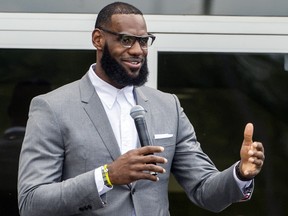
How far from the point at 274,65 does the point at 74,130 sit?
1.77 metres

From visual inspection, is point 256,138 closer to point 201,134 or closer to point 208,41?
point 201,134

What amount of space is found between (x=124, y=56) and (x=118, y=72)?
0.07m

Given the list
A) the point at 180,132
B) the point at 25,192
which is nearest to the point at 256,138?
the point at 180,132

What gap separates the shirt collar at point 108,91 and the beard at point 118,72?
0.07 metres

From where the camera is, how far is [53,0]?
13.9 ft

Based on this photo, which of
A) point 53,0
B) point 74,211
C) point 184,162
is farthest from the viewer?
point 53,0

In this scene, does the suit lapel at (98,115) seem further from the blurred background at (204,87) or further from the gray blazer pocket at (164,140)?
the blurred background at (204,87)

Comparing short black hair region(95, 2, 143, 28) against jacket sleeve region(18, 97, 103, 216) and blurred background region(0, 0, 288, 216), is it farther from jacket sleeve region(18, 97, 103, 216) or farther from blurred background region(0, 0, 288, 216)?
blurred background region(0, 0, 288, 216)

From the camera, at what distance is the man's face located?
9.84ft

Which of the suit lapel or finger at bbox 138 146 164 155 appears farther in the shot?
the suit lapel

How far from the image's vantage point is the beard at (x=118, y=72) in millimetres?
3002

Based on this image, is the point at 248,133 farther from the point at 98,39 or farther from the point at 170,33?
the point at 170,33

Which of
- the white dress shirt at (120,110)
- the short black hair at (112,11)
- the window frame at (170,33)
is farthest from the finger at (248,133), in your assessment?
the window frame at (170,33)

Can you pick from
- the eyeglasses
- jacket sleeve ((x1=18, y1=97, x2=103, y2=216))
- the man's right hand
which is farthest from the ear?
the man's right hand
